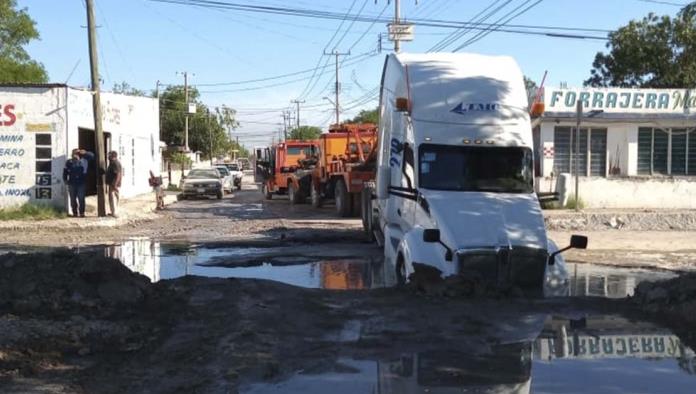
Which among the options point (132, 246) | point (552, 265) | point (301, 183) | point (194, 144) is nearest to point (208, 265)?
point (132, 246)

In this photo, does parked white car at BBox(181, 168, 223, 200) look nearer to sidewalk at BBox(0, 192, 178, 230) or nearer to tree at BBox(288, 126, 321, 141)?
sidewalk at BBox(0, 192, 178, 230)

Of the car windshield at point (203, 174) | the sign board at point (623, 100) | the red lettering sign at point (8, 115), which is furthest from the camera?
the car windshield at point (203, 174)

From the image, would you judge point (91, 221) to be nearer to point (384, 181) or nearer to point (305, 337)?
point (384, 181)

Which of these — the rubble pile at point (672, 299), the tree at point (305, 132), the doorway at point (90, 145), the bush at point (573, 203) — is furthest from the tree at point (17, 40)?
the tree at point (305, 132)

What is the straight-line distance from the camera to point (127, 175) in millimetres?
32812

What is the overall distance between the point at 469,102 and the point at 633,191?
16465 mm

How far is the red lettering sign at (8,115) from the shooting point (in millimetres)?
22797

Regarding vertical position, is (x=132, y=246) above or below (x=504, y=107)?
below

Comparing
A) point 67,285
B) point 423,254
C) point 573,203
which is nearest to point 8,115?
point 67,285

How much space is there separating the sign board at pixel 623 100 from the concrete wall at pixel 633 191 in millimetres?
2487

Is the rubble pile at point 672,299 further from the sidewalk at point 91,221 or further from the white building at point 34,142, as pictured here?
the white building at point 34,142

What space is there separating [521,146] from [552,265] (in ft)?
7.68

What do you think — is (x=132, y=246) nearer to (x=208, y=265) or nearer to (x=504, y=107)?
(x=208, y=265)

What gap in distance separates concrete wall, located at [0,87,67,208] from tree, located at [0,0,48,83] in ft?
104
